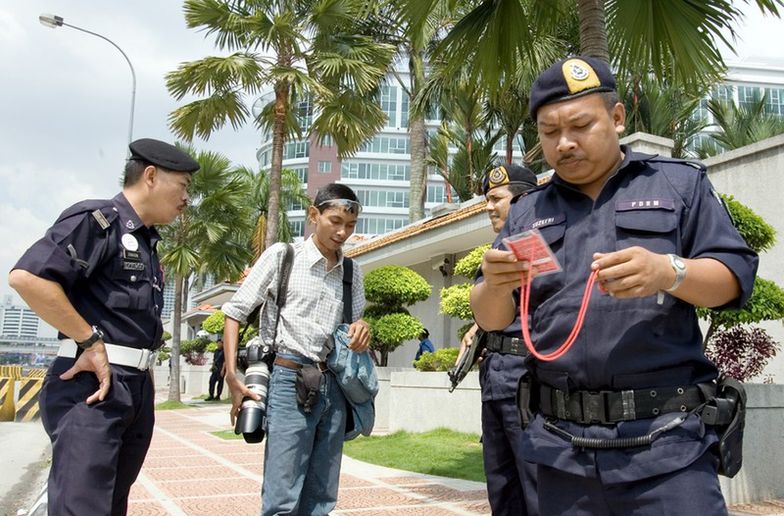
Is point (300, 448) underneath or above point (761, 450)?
above

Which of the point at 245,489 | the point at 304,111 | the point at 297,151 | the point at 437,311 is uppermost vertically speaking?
the point at 297,151

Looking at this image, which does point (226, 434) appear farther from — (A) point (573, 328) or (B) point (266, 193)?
(B) point (266, 193)

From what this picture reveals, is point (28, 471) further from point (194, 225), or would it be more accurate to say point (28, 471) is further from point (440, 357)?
point (194, 225)

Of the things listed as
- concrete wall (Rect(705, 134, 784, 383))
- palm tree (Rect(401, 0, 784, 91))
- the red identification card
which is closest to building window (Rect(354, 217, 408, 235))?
concrete wall (Rect(705, 134, 784, 383))

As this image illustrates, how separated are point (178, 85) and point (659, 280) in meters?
10.6

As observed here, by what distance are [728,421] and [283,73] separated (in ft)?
33.8

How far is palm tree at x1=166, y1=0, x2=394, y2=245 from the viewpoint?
11.0 metres

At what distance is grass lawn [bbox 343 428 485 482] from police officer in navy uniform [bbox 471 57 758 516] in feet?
17.5

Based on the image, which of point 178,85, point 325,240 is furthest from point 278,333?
point 178,85

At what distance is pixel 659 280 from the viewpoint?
5.24ft

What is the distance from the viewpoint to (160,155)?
3.07 meters

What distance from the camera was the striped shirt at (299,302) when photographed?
3.45 meters

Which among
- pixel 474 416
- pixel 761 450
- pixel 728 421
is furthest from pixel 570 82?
pixel 474 416

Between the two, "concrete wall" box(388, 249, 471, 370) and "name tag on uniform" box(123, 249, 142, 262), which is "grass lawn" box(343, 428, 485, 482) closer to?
"name tag on uniform" box(123, 249, 142, 262)
